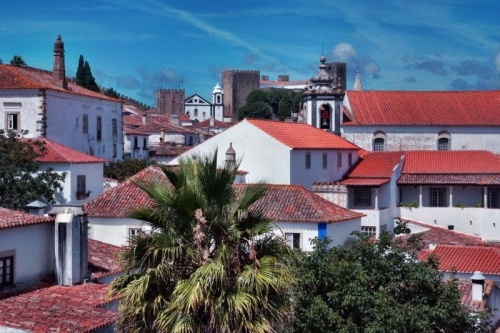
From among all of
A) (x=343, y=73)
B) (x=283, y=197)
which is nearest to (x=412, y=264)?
(x=283, y=197)

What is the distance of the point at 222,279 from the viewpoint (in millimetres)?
11219

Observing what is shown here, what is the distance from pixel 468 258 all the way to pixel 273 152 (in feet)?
44.3

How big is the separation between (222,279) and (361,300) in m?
4.10

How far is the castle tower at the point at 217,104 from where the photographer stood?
5994 inches

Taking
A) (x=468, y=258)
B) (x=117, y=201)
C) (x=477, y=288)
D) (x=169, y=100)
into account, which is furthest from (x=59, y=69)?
(x=169, y=100)

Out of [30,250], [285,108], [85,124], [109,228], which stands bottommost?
[109,228]

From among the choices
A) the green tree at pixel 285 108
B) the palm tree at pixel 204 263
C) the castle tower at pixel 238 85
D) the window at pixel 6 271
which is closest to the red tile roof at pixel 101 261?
the window at pixel 6 271

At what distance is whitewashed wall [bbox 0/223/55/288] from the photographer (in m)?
17.2

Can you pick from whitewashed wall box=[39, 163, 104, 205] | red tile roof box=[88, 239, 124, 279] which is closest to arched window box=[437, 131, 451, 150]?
whitewashed wall box=[39, 163, 104, 205]

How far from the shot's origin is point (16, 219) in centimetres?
1775

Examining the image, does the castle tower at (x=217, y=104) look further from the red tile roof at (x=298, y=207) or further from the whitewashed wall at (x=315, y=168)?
the red tile roof at (x=298, y=207)

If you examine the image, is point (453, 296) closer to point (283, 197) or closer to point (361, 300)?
point (361, 300)

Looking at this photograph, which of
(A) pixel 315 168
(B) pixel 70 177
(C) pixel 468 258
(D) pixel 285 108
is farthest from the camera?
(D) pixel 285 108

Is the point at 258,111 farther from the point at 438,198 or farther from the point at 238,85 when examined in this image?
the point at 438,198
